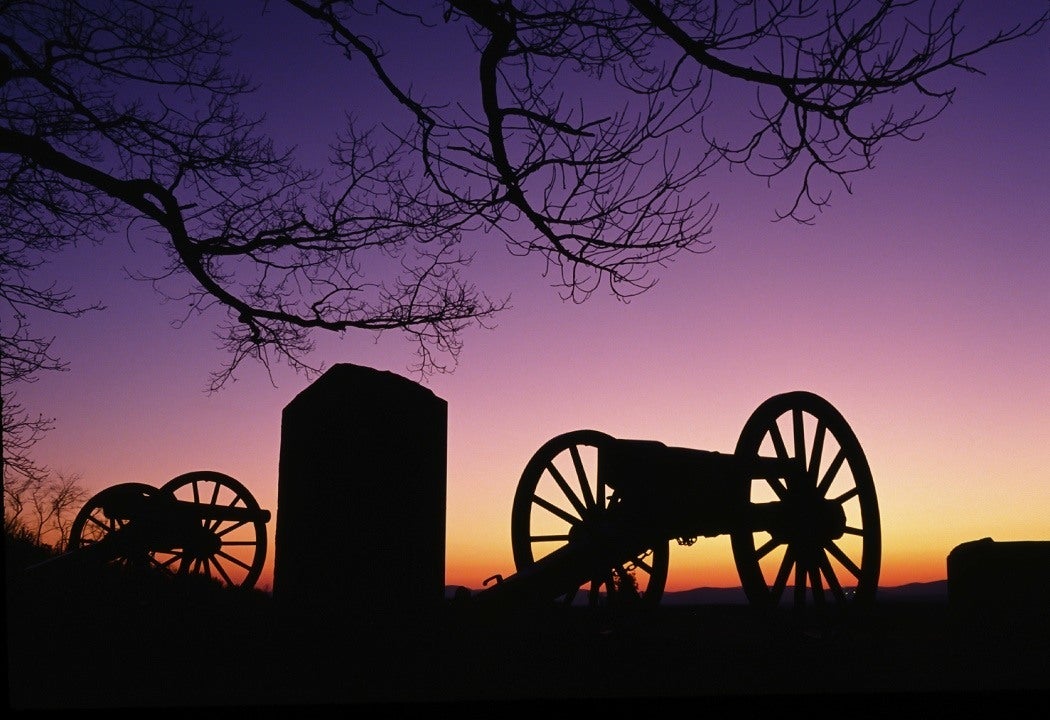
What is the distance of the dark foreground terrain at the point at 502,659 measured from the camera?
14.4ft

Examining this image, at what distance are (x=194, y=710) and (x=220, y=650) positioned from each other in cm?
269

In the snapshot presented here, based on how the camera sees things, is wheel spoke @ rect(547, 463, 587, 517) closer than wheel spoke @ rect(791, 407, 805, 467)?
No

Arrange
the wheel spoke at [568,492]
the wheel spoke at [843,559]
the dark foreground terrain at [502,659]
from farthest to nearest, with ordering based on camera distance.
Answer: the wheel spoke at [568,492] < the wheel spoke at [843,559] < the dark foreground terrain at [502,659]

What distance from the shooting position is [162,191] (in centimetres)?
895

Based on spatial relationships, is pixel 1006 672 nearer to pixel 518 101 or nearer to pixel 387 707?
pixel 387 707

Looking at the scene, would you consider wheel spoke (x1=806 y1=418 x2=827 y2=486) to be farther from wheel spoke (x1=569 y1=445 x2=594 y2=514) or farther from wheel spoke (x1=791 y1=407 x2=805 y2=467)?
wheel spoke (x1=569 y1=445 x2=594 y2=514)

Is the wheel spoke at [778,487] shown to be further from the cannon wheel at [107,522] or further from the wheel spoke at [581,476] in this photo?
the cannon wheel at [107,522]

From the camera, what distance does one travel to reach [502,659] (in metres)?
5.43

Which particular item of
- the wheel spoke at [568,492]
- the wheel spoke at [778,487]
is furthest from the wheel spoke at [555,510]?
the wheel spoke at [778,487]

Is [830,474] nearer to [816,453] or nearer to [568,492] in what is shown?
[816,453]

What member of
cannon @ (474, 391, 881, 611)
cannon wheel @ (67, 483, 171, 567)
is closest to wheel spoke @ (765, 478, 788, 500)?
cannon @ (474, 391, 881, 611)

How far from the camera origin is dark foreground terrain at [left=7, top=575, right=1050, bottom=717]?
4.40 meters

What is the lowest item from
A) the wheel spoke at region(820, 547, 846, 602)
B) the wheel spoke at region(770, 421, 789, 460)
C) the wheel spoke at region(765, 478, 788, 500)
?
Answer: the wheel spoke at region(820, 547, 846, 602)

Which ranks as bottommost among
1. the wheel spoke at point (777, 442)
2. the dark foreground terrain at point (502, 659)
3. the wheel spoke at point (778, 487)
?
the dark foreground terrain at point (502, 659)
